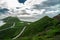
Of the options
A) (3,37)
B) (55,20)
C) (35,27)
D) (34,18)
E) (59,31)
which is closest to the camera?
(59,31)

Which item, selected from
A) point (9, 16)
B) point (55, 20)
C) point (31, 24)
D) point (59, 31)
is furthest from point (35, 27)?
point (9, 16)

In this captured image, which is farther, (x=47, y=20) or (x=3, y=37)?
(x=47, y=20)

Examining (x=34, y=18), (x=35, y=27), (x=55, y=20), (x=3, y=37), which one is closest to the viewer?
(x=3, y=37)

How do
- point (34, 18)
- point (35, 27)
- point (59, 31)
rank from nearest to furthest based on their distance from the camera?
point (59, 31)
point (35, 27)
point (34, 18)

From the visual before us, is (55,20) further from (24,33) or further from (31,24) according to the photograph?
(24,33)

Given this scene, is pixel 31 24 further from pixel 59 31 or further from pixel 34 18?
pixel 59 31

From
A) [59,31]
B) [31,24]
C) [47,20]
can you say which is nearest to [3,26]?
[31,24]

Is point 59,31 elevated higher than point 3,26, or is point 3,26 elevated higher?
point 59,31

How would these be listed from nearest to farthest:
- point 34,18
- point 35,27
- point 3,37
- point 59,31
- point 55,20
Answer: point 59,31
point 3,37
point 35,27
point 55,20
point 34,18

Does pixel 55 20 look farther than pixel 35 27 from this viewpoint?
Yes
